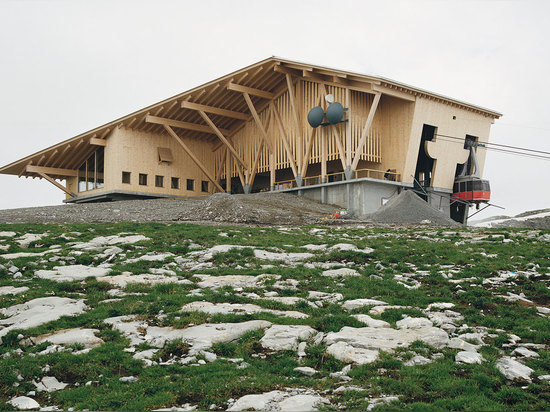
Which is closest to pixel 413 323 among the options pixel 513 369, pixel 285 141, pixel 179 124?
pixel 513 369

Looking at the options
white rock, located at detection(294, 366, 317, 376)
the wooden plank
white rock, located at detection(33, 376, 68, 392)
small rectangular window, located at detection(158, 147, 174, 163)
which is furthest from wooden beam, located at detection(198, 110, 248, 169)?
white rock, located at detection(294, 366, 317, 376)

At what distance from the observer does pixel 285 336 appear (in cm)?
897

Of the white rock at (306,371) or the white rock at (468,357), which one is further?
the white rock at (468,357)

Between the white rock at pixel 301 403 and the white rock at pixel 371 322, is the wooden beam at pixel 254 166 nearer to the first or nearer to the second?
the white rock at pixel 371 322

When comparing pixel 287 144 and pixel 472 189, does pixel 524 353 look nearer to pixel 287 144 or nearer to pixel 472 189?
pixel 472 189

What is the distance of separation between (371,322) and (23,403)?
225 inches

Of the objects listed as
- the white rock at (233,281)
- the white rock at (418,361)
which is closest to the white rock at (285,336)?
the white rock at (418,361)

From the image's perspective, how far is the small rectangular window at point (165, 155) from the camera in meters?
52.7

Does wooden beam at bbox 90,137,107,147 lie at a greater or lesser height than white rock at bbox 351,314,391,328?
greater

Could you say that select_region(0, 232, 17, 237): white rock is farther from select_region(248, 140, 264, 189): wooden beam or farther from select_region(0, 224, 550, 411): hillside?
select_region(248, 140, 264, 189): wooden beam

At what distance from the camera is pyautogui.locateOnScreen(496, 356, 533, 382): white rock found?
24.3ft

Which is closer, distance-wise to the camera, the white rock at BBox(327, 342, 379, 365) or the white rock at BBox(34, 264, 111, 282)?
the white rock at BBox(327, 342, 379, 365)

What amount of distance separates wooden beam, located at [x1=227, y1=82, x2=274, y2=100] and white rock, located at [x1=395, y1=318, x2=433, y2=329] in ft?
126

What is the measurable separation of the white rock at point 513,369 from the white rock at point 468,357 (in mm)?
266
